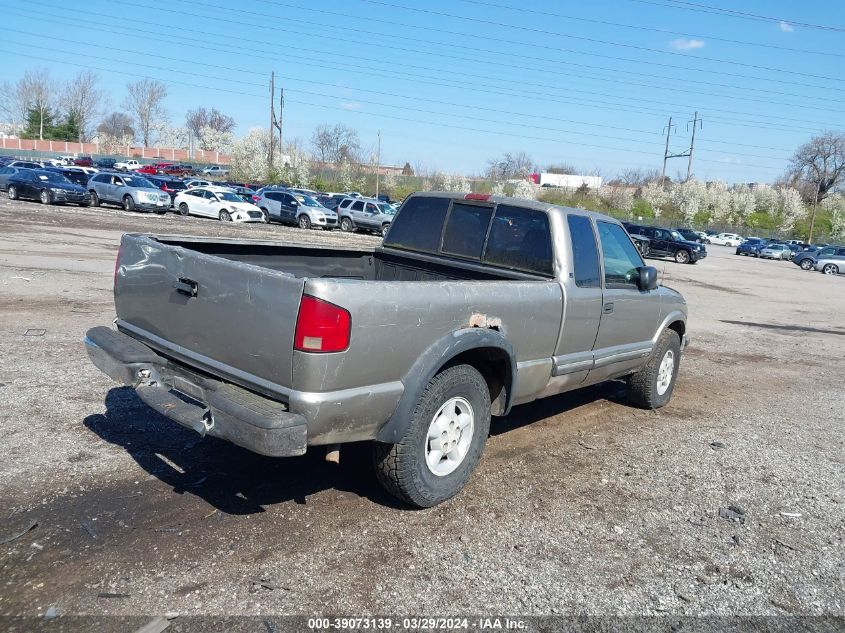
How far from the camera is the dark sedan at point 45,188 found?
31.1 m

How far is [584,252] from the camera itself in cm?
525

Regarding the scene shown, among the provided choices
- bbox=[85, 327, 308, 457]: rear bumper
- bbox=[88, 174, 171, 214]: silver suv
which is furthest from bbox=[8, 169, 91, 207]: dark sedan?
bbox=[85, 327, 308, 457]: rear bumper

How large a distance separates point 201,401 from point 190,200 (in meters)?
32.0

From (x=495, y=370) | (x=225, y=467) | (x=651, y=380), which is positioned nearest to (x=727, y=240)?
(x=651, y=380)

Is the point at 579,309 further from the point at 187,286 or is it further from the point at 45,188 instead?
the point at 45,188

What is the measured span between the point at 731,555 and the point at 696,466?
4.78 feet

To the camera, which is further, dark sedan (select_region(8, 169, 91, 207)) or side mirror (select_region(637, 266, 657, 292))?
dark sedan (select_region(8, 169, 91, 207))

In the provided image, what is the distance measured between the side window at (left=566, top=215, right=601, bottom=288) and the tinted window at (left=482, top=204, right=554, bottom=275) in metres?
0.23

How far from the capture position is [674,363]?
275 inches

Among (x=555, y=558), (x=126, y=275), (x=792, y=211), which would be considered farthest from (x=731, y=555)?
(x=792, y=211)

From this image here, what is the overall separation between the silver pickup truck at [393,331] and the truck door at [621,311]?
0.02 metres

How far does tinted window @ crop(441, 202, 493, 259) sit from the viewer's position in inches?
214

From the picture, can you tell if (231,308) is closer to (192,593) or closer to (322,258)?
(192,593)

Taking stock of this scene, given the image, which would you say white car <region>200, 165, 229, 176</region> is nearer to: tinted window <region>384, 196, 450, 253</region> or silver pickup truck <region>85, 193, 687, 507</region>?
tinted window <region>384, 196, 450, 253</region>
